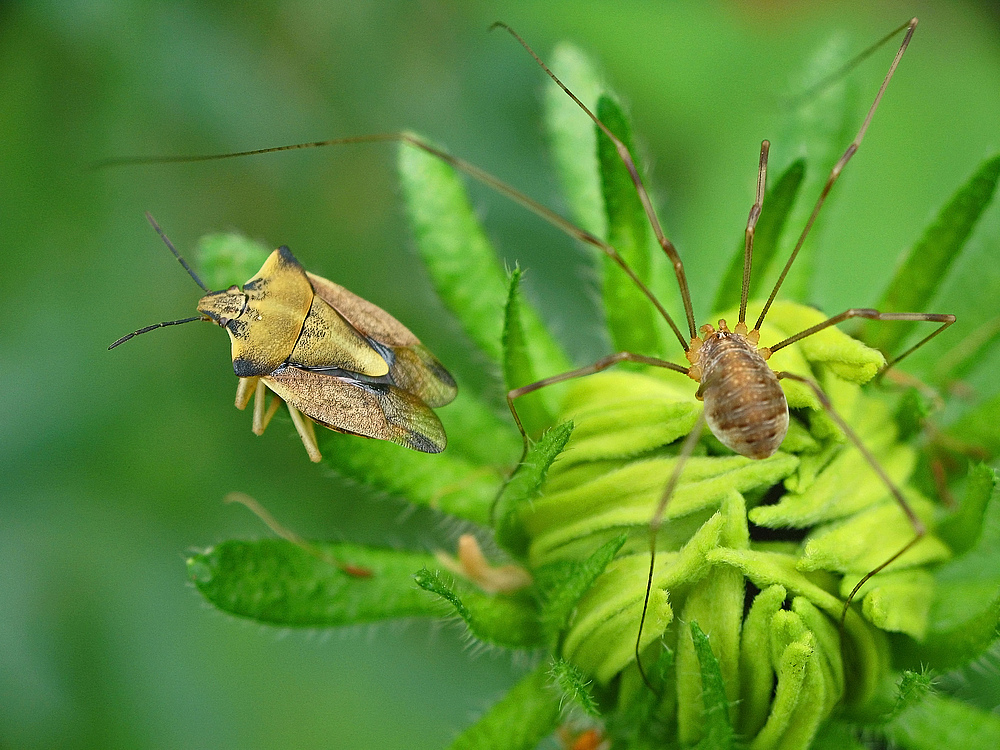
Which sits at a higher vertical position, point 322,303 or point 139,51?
point 139,51

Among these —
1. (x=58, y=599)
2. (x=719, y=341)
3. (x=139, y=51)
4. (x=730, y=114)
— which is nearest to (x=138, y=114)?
(x=139, y=51)

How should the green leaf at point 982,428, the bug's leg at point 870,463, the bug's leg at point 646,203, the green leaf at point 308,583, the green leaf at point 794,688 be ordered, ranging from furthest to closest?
1. the green leaf at point 982,428
2. the bug's leg at point 646,203
3. the green leaf at point 308,583
4. the bug's leg at point 870,463
5. the green leaf at point 794,688

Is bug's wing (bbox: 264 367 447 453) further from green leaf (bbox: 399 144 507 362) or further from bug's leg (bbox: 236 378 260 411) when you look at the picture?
green leaf (bbox: 399 144 507 362)

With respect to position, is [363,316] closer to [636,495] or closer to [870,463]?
[636,495]

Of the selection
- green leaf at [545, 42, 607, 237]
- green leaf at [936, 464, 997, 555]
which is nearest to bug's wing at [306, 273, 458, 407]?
green leaf at [545, 42, 607, 237]

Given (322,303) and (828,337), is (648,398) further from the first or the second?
(322,303)

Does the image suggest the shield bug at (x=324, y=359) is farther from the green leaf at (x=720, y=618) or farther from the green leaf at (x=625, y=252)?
the green leaf at (x=720, y=618)

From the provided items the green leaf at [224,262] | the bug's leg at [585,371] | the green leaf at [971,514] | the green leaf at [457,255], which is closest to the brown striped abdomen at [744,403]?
the bug's leg at [585,371]
